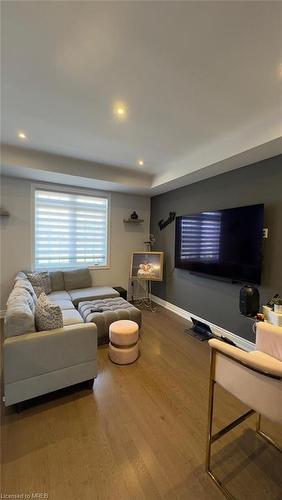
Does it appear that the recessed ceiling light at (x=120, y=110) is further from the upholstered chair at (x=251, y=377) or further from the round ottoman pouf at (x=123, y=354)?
the round ottoman pouf at (x=123, y=354)

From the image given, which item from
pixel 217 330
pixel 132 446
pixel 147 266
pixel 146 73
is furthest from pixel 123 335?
pixel 146 73

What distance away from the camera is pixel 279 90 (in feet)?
A: 6.04

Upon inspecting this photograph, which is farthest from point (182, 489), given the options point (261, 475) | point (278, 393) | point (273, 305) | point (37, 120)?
point (37, 120)

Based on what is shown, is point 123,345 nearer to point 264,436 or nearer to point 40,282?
point 264,436

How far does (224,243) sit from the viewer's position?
3117 millimetres

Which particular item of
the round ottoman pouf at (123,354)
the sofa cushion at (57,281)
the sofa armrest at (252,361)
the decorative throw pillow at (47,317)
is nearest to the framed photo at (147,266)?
the sofa cushion at (57,281)

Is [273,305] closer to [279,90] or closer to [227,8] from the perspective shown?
[279,90]

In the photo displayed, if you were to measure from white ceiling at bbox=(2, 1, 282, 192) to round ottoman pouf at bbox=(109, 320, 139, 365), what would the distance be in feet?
7.77

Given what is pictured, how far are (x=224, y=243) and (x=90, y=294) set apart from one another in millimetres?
2348

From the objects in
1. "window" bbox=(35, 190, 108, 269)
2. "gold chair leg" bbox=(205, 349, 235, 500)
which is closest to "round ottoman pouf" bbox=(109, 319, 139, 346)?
"gold chair leg" bbox=(205, 349, 235, 500)

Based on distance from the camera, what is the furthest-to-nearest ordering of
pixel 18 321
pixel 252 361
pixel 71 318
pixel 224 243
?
1. pixel 224 243
2. pixel 71 318
3. pixel 18 321
4. pixel 252 361

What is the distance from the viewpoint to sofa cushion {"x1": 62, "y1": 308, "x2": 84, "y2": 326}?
2561 millimetres

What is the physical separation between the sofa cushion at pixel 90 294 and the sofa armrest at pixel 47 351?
1.60m

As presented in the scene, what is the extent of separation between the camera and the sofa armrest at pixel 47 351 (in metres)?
1.74
